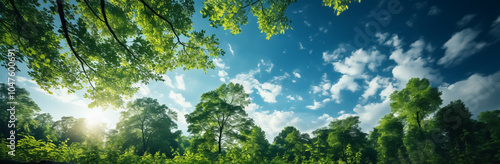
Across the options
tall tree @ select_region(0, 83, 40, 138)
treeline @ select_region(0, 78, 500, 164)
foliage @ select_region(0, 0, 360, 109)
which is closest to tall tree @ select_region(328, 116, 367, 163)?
treeline @ select_region(0, 78, 500, 164)

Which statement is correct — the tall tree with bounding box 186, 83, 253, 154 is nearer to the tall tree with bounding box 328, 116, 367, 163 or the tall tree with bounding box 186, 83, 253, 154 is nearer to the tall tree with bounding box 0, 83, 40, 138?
the tall tree with bounding box 328, 116, 367, 163

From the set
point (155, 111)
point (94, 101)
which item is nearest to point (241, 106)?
point (94, 101)

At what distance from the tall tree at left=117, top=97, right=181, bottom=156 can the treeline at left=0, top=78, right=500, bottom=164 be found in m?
0.12

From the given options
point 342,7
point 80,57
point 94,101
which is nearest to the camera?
point 80,57

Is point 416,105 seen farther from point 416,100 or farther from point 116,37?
point 116,37

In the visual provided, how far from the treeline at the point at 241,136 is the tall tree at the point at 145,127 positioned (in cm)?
12

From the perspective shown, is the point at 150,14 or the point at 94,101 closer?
the point at 150,14

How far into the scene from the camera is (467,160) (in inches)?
181

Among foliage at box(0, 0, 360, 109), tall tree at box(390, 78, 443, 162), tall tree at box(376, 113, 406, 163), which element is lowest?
tall tree at box(376, 113, 406, 163)

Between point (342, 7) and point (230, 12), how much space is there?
3649 mm

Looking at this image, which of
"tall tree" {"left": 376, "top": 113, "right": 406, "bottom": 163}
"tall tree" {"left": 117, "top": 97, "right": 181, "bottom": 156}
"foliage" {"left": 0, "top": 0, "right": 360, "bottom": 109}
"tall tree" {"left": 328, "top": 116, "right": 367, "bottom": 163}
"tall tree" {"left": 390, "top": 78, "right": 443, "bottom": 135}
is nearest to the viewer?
"foliage" {"left": 0, "top": 0, "right": 360, "bottom": 109}

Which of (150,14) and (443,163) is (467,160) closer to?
(443,163)

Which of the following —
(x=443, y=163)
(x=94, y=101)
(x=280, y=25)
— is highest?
(x=280, y=25)

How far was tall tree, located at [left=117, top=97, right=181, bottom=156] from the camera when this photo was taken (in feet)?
81.5
